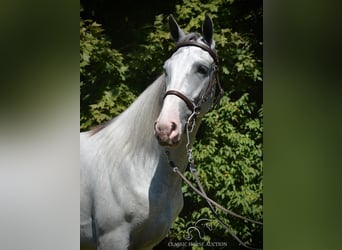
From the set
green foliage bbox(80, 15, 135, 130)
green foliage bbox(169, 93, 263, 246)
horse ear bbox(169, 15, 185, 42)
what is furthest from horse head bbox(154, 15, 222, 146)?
green foliage bbox(80, 15, 135, 130)

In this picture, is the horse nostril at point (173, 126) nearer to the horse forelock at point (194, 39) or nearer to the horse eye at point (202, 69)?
the horse eye at point (202, 69)

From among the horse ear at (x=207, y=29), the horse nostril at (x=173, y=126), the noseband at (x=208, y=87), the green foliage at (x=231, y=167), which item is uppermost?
the horse ear at (x=207, y=29)

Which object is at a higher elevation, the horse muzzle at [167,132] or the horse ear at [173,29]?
the horse ear at [173,29]

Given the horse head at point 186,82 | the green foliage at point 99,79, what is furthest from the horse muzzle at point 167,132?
the green foliage at point 99,79

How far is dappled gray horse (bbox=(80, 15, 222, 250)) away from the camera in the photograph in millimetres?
2270

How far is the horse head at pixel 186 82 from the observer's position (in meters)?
2.21

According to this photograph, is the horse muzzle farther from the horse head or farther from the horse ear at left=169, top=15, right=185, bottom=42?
the horse ear at left=169, top=15, right=185, bottom=42

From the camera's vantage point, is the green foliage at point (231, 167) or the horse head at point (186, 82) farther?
the green foliage at point (231, 167)

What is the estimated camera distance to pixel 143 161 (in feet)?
7.70

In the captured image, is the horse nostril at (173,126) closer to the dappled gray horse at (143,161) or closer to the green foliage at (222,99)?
the dappled gray horse at (143,161)

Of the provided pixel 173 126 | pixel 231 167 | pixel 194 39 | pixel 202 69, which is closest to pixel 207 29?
pixel 194 39
